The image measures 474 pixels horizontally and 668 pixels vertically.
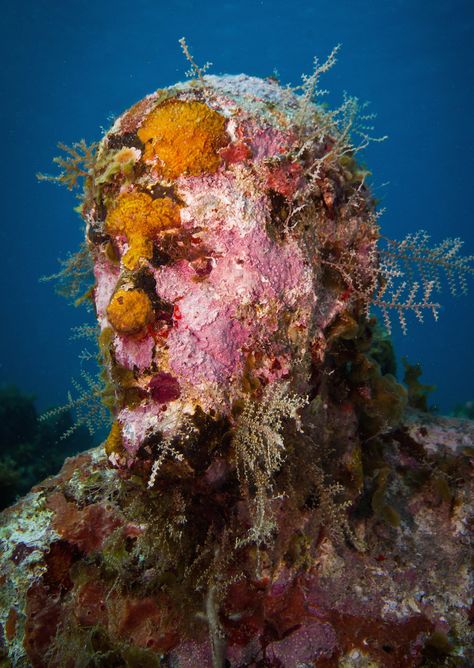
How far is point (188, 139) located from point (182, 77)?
6210 centimetres

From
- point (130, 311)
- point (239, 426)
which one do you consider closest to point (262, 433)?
point (239, 426)

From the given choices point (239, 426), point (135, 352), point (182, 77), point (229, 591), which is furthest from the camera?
point (182, 77)

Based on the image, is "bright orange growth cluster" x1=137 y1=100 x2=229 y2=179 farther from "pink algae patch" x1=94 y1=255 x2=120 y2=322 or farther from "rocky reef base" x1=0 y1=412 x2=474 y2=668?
"rocky reef base" x1=0 y1=412 x2=474 y2=668

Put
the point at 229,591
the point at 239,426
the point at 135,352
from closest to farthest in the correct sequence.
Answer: the point at 239,426
the point at 135,352
the point at 229,591

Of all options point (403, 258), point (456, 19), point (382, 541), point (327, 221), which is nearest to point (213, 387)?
point (327, 221)

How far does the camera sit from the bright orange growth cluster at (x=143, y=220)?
2.07 metres

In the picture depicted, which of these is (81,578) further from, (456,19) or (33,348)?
(33,348)

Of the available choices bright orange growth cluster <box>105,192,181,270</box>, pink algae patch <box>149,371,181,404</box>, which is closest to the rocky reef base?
pink algae patch <box>149,371,181,404</box>

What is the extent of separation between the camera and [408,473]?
3092 mm

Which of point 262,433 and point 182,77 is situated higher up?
point 182,77

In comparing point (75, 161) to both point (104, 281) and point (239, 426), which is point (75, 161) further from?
point (239, 426)

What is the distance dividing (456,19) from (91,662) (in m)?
44.7

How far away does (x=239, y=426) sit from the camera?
193cm

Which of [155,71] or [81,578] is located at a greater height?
[155,71]
